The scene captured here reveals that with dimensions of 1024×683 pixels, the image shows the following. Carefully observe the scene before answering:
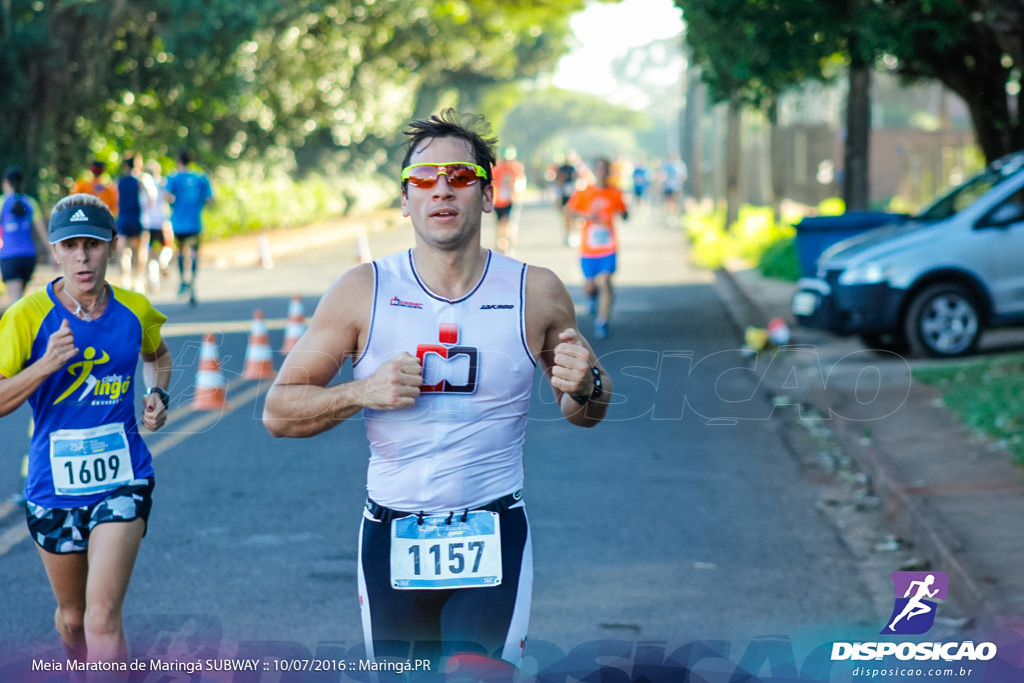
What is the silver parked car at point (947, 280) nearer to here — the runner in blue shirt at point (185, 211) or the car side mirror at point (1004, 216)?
the car side mirror at point (1004, 216)

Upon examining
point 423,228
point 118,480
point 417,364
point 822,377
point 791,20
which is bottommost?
point 822,377

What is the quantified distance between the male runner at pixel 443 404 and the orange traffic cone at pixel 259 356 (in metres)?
9.27

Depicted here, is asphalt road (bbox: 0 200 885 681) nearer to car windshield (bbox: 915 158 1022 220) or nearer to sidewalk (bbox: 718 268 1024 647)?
sidewalk (bbox: 718 268 1024 647)

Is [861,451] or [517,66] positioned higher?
[517,66]

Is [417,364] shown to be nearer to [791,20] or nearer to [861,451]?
[861,451]

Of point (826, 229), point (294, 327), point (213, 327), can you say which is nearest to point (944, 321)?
point (826, 229)

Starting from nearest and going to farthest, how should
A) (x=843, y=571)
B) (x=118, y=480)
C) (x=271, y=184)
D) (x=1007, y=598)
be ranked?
(x=118, y=480)
(x=1007, y=598)
(x=843, y=571)
(x=271, y=184)

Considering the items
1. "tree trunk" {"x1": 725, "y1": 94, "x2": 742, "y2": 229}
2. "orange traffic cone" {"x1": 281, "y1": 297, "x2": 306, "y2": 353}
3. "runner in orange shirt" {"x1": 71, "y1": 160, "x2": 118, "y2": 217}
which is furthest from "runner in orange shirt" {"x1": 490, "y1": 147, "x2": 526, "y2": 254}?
"orange traffic cone" {"x1": 281, "y1": 297, "x2": 306, "y2": 353}

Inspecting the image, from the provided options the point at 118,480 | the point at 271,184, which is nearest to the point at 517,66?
the point at 271,184

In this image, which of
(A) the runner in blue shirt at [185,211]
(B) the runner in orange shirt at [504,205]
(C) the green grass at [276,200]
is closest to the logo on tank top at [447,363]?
(A) the runner in blue shirt at [185,211]

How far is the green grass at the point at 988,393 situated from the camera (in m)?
9.97

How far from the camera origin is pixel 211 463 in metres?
9.84

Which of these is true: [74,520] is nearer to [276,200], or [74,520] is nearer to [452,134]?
[452,134]

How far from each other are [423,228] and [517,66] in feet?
204
